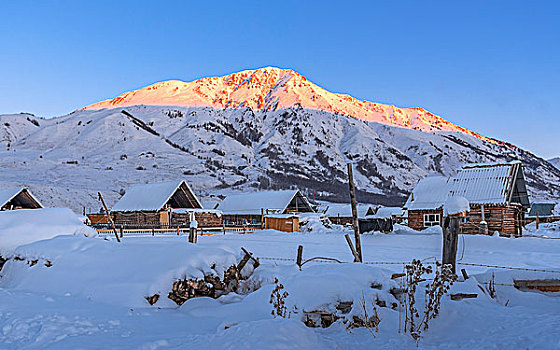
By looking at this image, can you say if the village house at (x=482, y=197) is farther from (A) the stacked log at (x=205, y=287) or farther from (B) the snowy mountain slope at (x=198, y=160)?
(B) the snowy mountain slope at (x=198, y=160)

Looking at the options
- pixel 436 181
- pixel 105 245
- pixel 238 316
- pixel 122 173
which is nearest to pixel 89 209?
pixel 122 173

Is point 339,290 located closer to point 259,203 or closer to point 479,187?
point 479,187

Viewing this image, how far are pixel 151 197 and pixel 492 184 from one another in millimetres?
30855

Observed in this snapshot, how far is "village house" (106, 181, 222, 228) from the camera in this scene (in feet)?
134

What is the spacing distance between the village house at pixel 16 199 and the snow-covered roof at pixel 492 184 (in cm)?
3399

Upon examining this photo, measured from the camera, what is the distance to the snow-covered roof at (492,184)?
31.5m

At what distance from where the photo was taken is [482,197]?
32094 mm

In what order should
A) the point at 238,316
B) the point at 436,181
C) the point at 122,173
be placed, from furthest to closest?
the point at 122,173 → the point at 436,181 → the point at 238,316

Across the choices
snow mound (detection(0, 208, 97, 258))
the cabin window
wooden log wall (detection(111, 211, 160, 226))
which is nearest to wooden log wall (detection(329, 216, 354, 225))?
the cabin window

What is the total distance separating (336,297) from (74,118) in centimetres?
17649

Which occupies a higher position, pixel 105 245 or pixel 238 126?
pixel 238 126

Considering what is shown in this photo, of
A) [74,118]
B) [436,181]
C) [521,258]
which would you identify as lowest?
[521,258]

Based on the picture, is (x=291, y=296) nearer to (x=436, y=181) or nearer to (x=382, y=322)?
(x=382, y=322)

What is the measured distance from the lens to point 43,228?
1426cm
